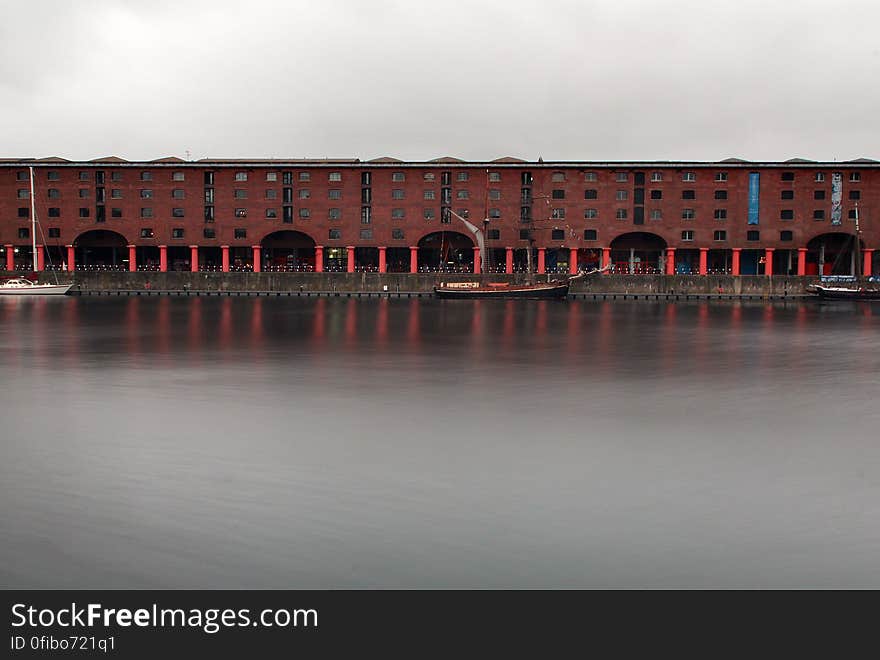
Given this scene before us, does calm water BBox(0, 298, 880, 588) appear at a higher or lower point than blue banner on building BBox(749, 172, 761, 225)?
lower

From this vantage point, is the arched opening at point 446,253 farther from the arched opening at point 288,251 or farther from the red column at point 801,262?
the red column at point 801,262

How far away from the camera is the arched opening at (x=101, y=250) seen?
91.7 m

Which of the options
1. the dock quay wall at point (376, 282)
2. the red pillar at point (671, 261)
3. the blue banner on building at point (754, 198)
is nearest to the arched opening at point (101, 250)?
the dock quay wall at point (376, 282)

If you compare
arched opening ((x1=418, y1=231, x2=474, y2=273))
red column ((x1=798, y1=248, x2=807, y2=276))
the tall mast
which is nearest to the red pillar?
red column ((x1=798, y1=248, x2=807, y2=276))

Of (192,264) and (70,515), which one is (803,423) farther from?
(192,264)

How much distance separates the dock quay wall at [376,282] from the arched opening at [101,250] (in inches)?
222

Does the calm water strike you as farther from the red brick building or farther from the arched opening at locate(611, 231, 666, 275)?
the arched opening at locate(611, 231, 666, 275)

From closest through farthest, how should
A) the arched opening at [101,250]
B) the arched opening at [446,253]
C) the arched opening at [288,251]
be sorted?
the arched opening at [446,253] < the arched opening at [288,251] < the arched opening at [101,250]

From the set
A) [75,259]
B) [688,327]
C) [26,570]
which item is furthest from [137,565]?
[75,259]

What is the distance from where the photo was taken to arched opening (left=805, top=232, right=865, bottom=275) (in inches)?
3410

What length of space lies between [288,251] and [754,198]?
1924 inches

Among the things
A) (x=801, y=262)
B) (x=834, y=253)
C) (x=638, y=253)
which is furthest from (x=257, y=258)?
(x=834, y=253)

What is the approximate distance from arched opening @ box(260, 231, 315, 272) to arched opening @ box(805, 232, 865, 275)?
171 feet

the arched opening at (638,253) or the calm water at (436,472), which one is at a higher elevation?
the arched opening at (638,253)
